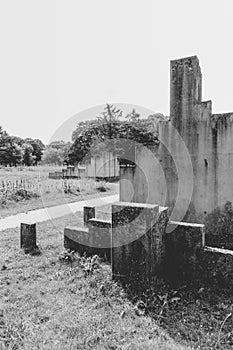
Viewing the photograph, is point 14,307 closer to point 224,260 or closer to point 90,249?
point 90,249

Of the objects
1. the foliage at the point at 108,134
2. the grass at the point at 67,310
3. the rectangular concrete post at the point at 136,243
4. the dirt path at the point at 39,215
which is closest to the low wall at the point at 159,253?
the rectangular concrete post at the point at 136,243

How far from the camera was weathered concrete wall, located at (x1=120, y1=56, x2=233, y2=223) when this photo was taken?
19.9 ft

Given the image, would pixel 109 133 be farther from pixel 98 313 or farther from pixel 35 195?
pixel 98 313

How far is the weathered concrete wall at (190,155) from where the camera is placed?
6059mm

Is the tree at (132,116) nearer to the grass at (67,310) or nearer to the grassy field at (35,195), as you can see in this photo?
the grassy field at (35,195)

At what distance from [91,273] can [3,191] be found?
8340mm

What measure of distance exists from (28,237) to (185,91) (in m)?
4.63

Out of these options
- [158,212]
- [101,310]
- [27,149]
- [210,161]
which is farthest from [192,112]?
[27,149]

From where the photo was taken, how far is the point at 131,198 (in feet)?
23.4

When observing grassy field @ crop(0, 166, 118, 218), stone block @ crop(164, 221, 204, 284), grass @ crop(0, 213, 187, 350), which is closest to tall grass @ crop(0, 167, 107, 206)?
grassy field @ crop(0, 166, 118, 218)

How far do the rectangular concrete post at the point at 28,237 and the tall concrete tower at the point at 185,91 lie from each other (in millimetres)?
3952

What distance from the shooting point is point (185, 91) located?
6.29 m

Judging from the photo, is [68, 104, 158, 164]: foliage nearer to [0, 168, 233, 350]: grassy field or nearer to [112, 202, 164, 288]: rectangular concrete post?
[0, 168, 233, 350]: grassy field

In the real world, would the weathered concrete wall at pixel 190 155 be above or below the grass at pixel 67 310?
above
